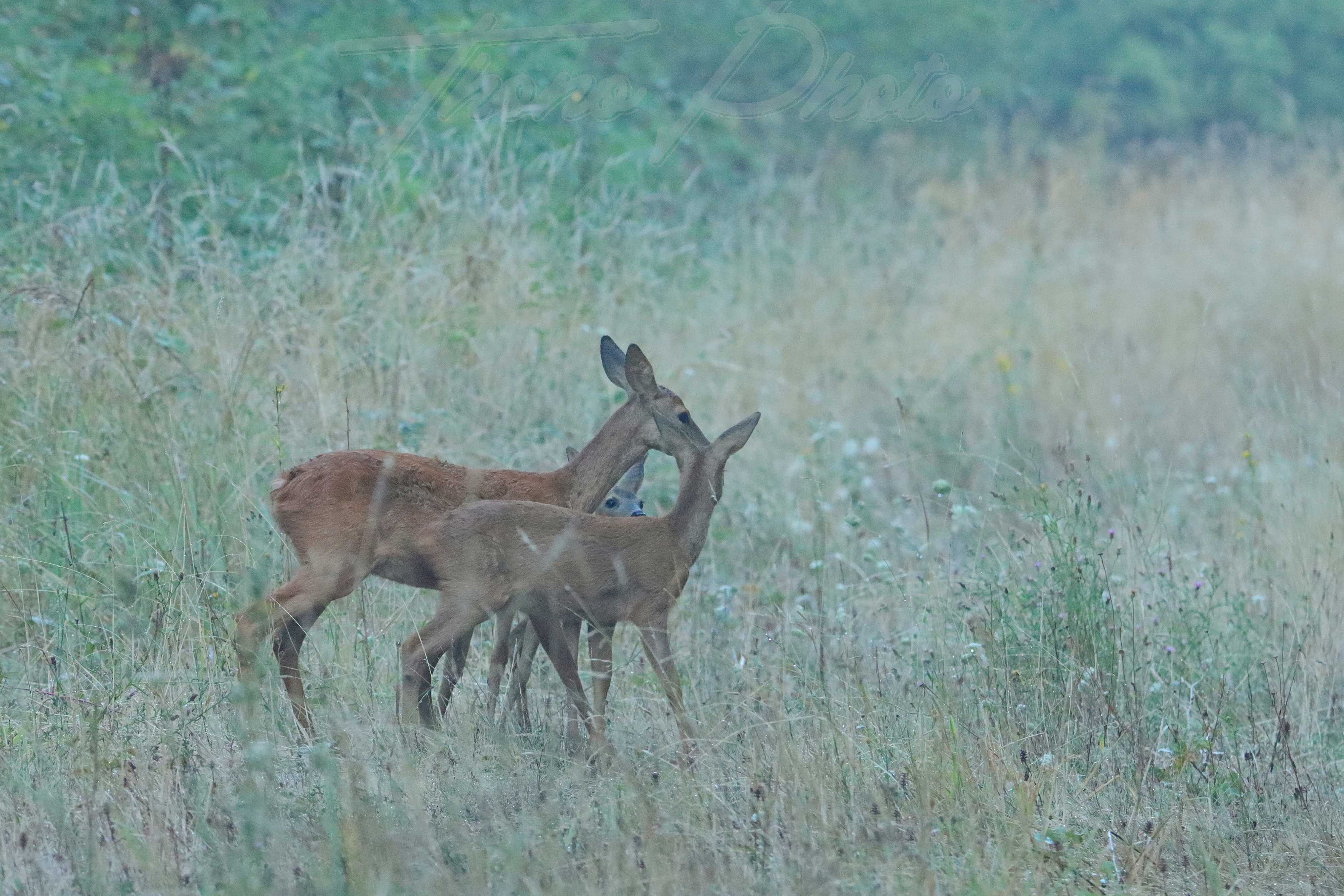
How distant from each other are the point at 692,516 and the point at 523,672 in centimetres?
70

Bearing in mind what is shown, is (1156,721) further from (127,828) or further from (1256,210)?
(1256,210)

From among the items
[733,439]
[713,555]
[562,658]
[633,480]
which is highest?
[733,439]

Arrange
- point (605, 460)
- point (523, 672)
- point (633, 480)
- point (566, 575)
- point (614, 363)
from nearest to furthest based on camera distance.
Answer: point (566, 575) < point (523, 672) < point (605, 460) < point (614, 363) < point (633, 480)

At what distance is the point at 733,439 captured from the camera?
191 inches

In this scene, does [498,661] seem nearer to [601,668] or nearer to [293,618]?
[601,668]

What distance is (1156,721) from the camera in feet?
16.2

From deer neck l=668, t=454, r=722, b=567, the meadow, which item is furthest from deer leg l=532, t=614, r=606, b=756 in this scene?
deer neck l=668, t=454, r=722, b=567

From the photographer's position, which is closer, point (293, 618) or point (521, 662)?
point (293, 618)

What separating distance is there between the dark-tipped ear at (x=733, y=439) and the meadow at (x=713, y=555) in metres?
0.67

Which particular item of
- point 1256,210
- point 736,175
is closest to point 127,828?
point 1256,210

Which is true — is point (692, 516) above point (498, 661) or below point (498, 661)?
above

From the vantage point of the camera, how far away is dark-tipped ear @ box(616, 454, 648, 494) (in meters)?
5.70

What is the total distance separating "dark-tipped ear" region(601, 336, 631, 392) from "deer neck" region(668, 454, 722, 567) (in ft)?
2.37
